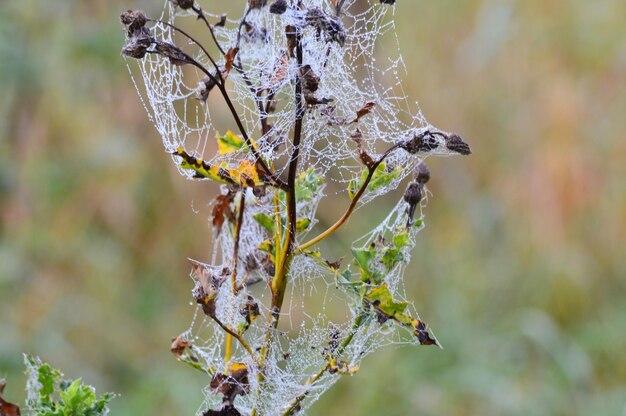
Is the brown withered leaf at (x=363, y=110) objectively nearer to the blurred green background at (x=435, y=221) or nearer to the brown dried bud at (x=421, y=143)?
the brown dried bud at (x=421, y=143)

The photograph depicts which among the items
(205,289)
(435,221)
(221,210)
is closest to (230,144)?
(221,210)

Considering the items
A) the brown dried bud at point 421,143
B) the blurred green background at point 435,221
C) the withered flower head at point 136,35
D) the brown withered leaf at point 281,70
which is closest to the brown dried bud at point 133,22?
the withered flower head at point 136,35

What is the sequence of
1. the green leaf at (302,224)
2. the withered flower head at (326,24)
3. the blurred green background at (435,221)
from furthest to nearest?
the blurred green background at (435,221)
the green leaf at (302,224)
the withered flower head at (326,24)

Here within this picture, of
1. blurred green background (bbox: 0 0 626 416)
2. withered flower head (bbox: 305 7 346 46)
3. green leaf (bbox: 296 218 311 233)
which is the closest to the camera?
withered flower head (bbox: 305 7 346 46)

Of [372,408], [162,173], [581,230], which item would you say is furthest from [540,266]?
[162,173]

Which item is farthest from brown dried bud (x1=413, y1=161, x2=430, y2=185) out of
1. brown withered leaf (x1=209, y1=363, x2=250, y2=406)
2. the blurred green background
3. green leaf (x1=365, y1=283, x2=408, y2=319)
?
the blurred green background

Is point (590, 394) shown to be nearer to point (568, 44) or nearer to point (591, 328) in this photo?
point (591, 328)

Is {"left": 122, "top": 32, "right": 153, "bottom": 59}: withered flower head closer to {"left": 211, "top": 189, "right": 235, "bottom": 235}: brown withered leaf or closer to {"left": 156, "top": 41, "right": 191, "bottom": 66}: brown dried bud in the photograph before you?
{"left": 156, "top": 41, "right": 191, "bottom": 66}: brown dried bud
